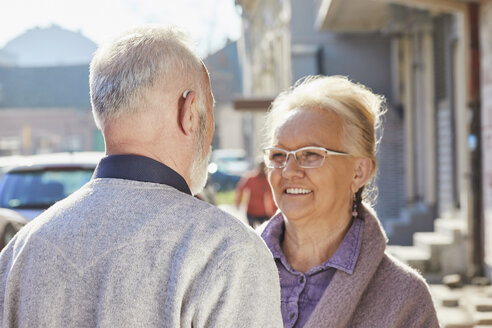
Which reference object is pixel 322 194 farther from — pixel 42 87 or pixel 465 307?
pixel 42 87

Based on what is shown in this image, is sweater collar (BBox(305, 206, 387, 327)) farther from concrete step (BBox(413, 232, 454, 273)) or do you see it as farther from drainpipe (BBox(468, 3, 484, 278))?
concrete step (BBox(413, 232, 454, 273))

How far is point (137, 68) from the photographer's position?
153 cm

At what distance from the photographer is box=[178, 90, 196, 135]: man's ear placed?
5.11ft

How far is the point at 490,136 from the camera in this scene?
7.90 meters

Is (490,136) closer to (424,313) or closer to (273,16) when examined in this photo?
(424,313)

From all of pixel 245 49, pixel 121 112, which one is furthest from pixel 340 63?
pixel 245 49

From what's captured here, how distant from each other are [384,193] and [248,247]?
12.5 meters

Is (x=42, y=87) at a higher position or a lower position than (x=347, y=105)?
lower

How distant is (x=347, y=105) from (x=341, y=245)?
543 millimetres

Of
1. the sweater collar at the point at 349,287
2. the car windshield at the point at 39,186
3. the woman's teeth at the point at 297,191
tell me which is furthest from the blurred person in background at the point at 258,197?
the sweater collar at the point at 349,287

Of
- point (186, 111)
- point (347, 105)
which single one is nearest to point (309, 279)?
point (347, 105)

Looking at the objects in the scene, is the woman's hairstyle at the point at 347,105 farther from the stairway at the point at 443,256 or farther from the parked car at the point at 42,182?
the stairway at the point at 443,256

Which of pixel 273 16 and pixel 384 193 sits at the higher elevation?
pixel 273 16

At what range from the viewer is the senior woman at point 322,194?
8.72 ft
